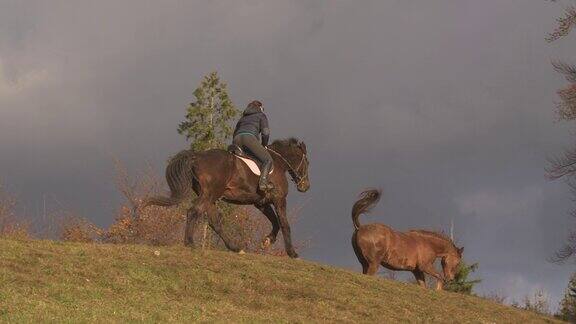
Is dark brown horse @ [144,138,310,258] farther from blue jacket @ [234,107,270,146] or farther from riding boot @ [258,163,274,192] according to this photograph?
blue jacket @ [234,107,270,146]

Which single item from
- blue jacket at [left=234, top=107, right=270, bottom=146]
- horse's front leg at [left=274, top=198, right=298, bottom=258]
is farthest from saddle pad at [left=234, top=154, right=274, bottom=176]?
horse's front leg at [left=274, top=198, right=298, bottom=258]

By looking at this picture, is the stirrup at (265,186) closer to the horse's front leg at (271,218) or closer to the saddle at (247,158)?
the saddle at (247,158)

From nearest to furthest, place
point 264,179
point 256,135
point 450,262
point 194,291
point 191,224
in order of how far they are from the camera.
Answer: point 194,291
point 191,224
point 264,179
point 256,135
point 450,262

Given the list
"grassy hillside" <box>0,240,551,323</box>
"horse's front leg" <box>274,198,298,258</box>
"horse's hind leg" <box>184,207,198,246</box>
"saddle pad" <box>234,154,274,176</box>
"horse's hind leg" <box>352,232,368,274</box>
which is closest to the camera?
"grassy hillside" <box>0,240,551,323</box>

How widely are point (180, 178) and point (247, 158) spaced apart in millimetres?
1780

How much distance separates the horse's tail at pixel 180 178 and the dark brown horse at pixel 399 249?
5.93 metres

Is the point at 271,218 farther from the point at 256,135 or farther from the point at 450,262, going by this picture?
the point at 450,262

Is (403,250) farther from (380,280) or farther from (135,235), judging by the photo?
(135,235)

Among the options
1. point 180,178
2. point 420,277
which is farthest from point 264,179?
point 420,277

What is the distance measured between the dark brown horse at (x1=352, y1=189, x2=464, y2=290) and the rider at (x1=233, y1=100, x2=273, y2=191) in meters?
4.10

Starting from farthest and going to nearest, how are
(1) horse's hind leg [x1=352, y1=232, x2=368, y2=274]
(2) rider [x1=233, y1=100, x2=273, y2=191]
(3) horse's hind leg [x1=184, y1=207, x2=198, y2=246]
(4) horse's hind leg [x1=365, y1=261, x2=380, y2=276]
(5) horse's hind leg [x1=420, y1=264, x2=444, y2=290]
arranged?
1. (5) horse's hind leg [x1=420, y1=264, x2=444, y2=290]
2. (1) horse's hind leg [x1=352, y1=232, x2=368, y2=274]
3. (4) horse's hind leg [x1=365, y1=261, x2=380, y2=276]
4. (2) rider [x1=233, y1=100, x2=273, y2=191]
5. (3) horse's hind leg [x1=184, y1=207, x2=198, y2=246]

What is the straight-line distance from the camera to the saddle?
2011cm

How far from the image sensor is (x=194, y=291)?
15.9 meters

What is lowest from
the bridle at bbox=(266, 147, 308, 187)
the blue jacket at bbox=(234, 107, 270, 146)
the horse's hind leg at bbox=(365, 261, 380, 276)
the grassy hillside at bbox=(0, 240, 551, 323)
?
the grassy hillside at bbox=(0, 240, 551, 323)
